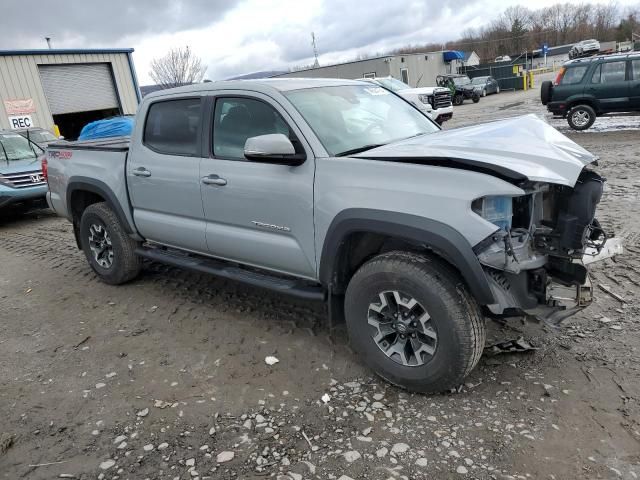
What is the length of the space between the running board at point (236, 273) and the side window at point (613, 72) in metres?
12.9

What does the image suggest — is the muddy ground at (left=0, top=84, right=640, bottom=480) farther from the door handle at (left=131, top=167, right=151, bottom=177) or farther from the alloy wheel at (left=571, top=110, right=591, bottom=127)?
the alloy wheel at (left=571, top=110, right=591, bottom=127)

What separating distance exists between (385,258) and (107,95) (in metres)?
20.3

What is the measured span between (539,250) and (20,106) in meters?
19.1

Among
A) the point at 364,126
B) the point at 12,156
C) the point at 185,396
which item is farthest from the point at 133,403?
the point at 12,156

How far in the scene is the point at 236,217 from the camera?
3.79m

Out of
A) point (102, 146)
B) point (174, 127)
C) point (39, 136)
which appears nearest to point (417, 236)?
point (174, 127)

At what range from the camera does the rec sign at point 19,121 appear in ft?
56.2

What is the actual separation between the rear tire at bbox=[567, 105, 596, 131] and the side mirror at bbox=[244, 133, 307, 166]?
1297cm

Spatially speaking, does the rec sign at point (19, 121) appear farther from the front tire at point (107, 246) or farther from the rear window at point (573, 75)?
the rear window at point (573, 75)

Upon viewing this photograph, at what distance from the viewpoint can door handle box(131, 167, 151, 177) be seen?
4.43 m

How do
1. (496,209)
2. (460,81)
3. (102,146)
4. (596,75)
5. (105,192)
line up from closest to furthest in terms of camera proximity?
(496,209)
(105,192)
(102,146)
(596,75)
(460,81)

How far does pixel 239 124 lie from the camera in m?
3.83

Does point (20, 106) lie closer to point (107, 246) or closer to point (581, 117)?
point (107, 246)

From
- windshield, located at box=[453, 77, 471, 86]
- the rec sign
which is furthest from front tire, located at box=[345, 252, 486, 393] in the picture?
windshield, located at box=[453, 77, 471, 86]
